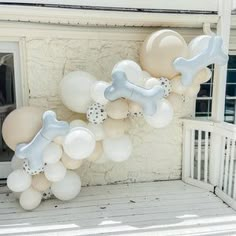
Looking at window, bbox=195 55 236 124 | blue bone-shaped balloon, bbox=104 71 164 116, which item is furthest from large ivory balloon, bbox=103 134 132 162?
window, bbox=195 55 236 124

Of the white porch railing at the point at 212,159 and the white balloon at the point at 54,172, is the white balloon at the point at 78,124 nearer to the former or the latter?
the white balloon at the point at 54,172

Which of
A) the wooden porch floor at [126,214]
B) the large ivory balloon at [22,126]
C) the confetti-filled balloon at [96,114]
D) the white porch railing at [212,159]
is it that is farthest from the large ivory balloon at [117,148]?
the white porch railing at [212,159]

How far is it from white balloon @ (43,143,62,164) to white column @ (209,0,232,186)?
192 cm

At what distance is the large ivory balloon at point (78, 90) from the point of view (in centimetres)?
297

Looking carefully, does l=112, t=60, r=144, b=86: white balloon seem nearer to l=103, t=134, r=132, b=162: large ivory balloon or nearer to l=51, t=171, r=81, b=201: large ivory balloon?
l=103, t=134, r=132, b=162: large ivory balloon

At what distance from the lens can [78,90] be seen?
9.73 feet

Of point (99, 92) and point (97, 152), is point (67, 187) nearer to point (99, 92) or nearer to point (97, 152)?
point (97, 152)

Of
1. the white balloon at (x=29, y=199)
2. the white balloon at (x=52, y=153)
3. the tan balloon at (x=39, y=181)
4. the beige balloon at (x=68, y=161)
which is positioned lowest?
the white balloon at (x=29, y=199)

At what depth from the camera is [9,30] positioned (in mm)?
3217

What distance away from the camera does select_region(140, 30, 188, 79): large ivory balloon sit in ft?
9.81

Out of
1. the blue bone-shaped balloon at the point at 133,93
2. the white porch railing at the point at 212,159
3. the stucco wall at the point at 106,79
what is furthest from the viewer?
the stucco wall at the point at 106,79

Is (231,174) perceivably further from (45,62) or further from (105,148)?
(45,62)

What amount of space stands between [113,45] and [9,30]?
120 cm

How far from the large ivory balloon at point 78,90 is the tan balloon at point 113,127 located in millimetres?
283
